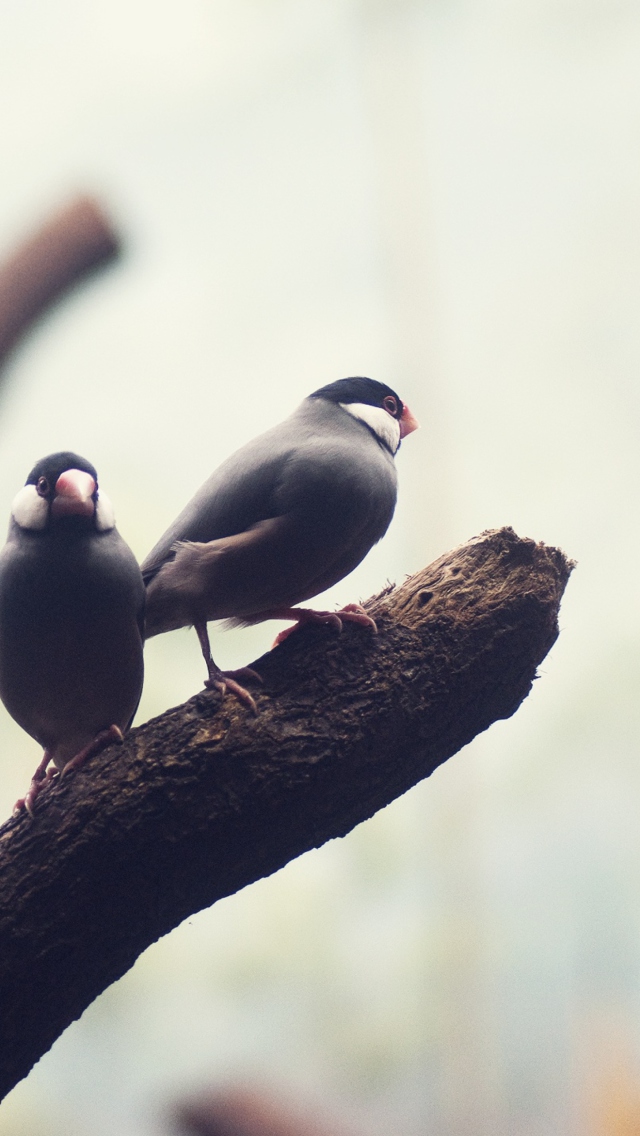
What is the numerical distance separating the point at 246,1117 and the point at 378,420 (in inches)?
79.5

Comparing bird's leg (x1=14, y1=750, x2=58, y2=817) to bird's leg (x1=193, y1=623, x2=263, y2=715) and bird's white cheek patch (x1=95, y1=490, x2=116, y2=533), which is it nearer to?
bird's leg (x1=193, y1=623, x2=263, y2=715)

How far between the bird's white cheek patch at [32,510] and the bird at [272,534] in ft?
0.97

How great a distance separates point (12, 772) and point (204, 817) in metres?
1.66

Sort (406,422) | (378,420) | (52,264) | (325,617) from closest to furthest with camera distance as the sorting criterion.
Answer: (52,264)
(325,617)
(378,420)
(406,422)

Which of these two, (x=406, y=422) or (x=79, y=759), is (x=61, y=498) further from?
(x=406, y=422)

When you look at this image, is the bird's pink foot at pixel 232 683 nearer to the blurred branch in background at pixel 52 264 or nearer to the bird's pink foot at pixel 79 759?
the bird's pink foot at pixel 79 759

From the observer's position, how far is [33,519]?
6.79 ft

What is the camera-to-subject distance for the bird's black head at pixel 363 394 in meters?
2.51

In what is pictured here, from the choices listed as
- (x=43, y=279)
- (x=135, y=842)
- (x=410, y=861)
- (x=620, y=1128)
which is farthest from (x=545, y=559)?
(x=620, y=1128)

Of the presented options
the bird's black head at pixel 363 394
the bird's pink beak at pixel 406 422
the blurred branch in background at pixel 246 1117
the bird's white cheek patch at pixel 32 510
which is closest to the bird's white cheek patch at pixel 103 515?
the bird's white cheek patch at pixel 32 510

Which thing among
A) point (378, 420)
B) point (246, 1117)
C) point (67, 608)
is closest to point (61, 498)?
point (67, 608)

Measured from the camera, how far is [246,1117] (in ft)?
8.71

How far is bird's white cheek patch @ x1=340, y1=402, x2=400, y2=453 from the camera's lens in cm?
247

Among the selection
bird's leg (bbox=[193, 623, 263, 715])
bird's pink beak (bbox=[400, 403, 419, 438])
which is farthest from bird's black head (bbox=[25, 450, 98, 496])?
bird's pink beak (bbox=[400, 403, 419, 438])
